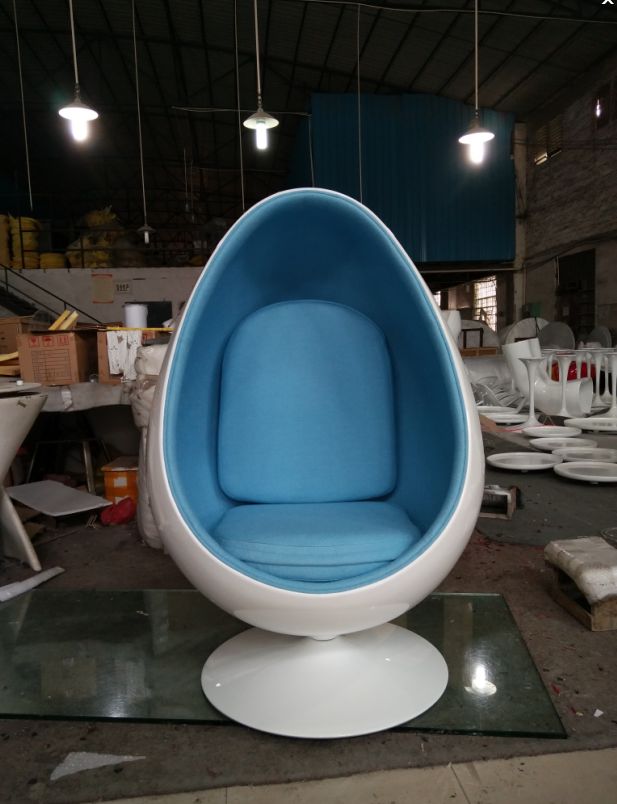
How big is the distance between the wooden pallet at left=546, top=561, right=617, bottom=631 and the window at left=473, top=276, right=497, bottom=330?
1058cm

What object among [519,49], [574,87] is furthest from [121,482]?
[574,87]

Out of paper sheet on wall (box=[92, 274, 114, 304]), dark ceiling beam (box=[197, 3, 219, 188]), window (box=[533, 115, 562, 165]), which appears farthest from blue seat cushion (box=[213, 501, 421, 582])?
window (box=[533, 115, 562, 165])

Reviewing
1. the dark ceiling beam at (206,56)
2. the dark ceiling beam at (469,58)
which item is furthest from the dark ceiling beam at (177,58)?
the dark ceiling beam at (469,58)

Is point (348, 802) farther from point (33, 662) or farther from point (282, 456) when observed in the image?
point (33, 662)

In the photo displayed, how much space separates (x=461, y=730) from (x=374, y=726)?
177mm

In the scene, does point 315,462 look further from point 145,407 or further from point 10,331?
point 10,331

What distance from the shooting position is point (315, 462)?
153 centimetres

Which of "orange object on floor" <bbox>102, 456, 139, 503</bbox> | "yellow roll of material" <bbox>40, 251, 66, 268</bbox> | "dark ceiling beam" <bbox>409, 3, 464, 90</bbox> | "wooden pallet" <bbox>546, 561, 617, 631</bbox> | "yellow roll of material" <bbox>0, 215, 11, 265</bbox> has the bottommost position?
"wooden pallet" <bbox>546, 561, 617, 631</bbox>

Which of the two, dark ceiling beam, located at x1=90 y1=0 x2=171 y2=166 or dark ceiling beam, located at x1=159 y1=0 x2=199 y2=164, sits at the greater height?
dark ceiling beam, located at x1=90 y1=0 x2=171 y2=166

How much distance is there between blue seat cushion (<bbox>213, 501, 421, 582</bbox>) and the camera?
113cm

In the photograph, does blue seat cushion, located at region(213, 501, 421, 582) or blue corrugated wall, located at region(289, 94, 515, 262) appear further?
blue corrugated wall, located at region(289, 94, 515, 262)

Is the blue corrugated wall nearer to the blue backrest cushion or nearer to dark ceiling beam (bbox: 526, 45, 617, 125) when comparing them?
dark ceiling beam (bbox: 526, 45, 617, 125)

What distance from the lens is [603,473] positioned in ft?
9.36

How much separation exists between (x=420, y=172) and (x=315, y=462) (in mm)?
8705
